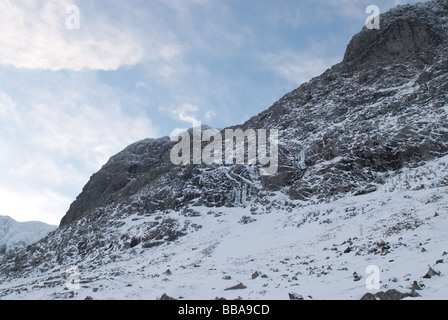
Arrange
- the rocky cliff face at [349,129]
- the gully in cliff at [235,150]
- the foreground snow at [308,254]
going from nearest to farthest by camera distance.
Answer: the foreground snow at [308,254] → the rocky cliff face at [349,129] → the gully in cliff at [235,150]

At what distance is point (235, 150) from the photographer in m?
66.9

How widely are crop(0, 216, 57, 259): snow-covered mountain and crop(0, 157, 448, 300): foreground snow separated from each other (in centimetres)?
9735

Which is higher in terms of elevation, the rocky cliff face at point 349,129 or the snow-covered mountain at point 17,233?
the rocky cliff face at point 349,129

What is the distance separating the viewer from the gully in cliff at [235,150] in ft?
193

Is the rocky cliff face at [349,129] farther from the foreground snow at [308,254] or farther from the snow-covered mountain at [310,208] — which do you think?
the foreground snow at [308,254]

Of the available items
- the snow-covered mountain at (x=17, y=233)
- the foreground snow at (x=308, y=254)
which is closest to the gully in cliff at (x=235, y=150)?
the foreground snow at (x=308, y=254)

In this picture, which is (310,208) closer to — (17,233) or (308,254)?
(308,254)

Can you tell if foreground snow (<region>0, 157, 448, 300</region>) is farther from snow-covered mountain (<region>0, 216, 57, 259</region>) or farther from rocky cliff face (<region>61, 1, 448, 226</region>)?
snow-covered mountain (<region>0, 216, 57, 259</region>)

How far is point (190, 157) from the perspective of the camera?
2963 inches

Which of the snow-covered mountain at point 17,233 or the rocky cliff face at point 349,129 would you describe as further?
the snow-covered mountain at point 17,233

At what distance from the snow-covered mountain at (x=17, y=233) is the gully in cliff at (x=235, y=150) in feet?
277

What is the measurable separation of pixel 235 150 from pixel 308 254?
47.6m
